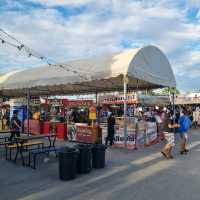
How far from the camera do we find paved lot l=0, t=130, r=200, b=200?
23.0 feet

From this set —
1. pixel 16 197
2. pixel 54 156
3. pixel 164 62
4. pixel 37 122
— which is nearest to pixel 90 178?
Result: pixel 16 197

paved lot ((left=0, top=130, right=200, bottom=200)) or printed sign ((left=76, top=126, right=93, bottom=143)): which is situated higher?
printed sign ((left=76, top=126, right=93, bottom=143))

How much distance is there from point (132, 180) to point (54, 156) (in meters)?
4.35

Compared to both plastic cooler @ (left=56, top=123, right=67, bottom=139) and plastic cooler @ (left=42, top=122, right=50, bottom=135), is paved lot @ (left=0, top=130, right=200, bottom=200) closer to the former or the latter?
plastic cooler @ (left=56, top=123, right=67, bottom=139)

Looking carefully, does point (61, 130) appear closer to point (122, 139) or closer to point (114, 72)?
point (122, 139)

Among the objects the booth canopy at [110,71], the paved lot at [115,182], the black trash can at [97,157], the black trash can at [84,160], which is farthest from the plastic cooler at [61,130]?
the black trash can at [84,160]

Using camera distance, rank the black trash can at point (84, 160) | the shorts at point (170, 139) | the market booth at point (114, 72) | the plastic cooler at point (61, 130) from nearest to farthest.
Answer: the black trash can at point (84, 160) < the shorts at point (170, 139) < the market booth at point (114, 72) < the plastic cooler at point (61, 130)

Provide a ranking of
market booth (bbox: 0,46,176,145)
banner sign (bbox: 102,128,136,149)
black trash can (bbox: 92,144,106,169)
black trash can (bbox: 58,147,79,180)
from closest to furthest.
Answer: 1. black trash can (bbox: 58,147,79,180)
2. black trash can (bbox: 92,144,106,169)
3. banner sign (bbox: 102,128,136,149)
4. market booth (bbox: 0,46,176,145)

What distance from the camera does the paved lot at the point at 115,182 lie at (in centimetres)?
701

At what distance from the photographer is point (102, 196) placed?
22.7 ft

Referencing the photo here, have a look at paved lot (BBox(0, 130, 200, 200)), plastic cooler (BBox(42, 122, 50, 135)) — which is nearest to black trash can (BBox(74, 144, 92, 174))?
paved lot (BBox(0, 130, 200, 200))

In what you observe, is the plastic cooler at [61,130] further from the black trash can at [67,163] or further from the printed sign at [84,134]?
the black trash can at [67,163]

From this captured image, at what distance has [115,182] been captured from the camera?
8.16m

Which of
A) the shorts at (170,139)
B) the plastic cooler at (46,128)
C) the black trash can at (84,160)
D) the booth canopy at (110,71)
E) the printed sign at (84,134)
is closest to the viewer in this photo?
the black trash can at (84,160)
